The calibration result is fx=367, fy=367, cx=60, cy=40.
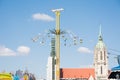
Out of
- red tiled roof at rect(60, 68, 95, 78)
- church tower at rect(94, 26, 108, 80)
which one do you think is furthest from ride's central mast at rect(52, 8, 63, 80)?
red tiled roof at rect(60, 68, 95, 78)

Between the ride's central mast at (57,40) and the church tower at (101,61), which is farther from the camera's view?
the church tower at (101,61)

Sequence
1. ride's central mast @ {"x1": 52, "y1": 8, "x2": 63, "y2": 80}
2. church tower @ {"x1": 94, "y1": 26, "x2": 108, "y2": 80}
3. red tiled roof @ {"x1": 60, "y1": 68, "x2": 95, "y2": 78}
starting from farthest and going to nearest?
red tiled roof @ {"x1": 60, "y1": 68, "x2": 95, "y2": 78} < church tower @ {"x1": 94, "y1": 26, "x2": 108, "y2": 80} < ride's central mast @ {"x1": 52, "y1": 8, "x2": 63, "y2": 80}

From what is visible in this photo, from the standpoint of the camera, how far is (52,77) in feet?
476

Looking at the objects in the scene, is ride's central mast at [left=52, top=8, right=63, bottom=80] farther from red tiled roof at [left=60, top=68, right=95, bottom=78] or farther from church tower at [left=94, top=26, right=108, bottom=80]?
red tiled roof at [left=60, top=68, right=95, bottom=78]

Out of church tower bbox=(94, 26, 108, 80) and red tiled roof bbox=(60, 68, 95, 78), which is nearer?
church tower bbox=(94, 26, 108, 80)

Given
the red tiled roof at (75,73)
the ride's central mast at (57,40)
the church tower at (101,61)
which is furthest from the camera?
the red tiled roof at (75,73)

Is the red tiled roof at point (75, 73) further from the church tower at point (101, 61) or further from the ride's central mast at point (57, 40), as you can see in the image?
the ride's central mast at point (57, 40)

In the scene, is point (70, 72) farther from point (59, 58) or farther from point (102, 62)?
point (59, 58)

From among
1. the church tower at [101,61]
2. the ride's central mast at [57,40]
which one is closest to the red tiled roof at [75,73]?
the church tower at [101,61]

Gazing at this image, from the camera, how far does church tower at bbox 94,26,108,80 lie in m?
125

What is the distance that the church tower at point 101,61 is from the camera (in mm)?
125125

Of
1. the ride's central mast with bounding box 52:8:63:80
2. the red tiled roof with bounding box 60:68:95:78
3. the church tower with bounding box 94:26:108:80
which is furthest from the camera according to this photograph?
the red tiled roof with bounding box 60:68:95:78

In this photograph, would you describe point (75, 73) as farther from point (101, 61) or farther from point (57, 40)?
point (57, 40)

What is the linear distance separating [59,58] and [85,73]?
110206 mm
